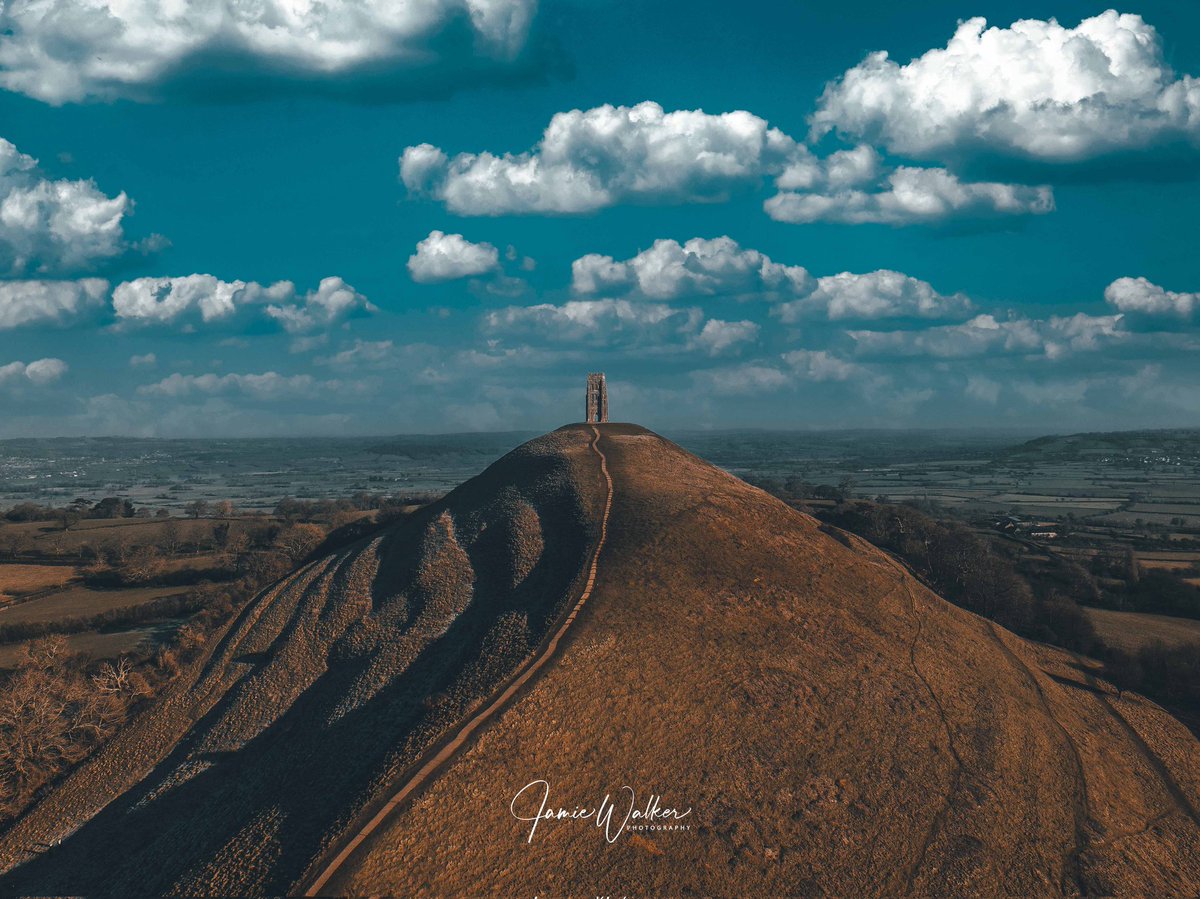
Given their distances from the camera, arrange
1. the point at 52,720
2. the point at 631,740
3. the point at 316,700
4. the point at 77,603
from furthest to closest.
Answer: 1. the point at 77,603
2. the point at 52,720
3. the point at 316,700
4. the point at 631,740

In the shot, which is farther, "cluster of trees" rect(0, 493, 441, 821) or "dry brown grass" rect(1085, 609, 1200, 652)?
"dry brown grass" rect(1085, 609, 1200, 652)

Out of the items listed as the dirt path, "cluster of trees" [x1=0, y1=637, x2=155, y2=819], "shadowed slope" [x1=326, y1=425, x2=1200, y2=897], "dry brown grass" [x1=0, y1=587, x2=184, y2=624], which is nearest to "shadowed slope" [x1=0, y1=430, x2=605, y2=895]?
the dirt path

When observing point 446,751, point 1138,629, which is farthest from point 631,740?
point 1138,629

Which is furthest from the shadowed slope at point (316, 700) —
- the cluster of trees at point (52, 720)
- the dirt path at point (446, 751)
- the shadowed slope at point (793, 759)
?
the shadowed slope at point (793, 759)

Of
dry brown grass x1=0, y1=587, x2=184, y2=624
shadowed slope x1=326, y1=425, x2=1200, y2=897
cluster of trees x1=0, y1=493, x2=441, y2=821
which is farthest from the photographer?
dry brown grass x1=0, y1=587, x2=184, y2=624

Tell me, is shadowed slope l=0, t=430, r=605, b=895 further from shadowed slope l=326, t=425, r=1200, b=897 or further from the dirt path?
shadowed slope l=326, t=425, r=1200, b=897

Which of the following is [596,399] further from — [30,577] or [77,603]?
[30,577]
